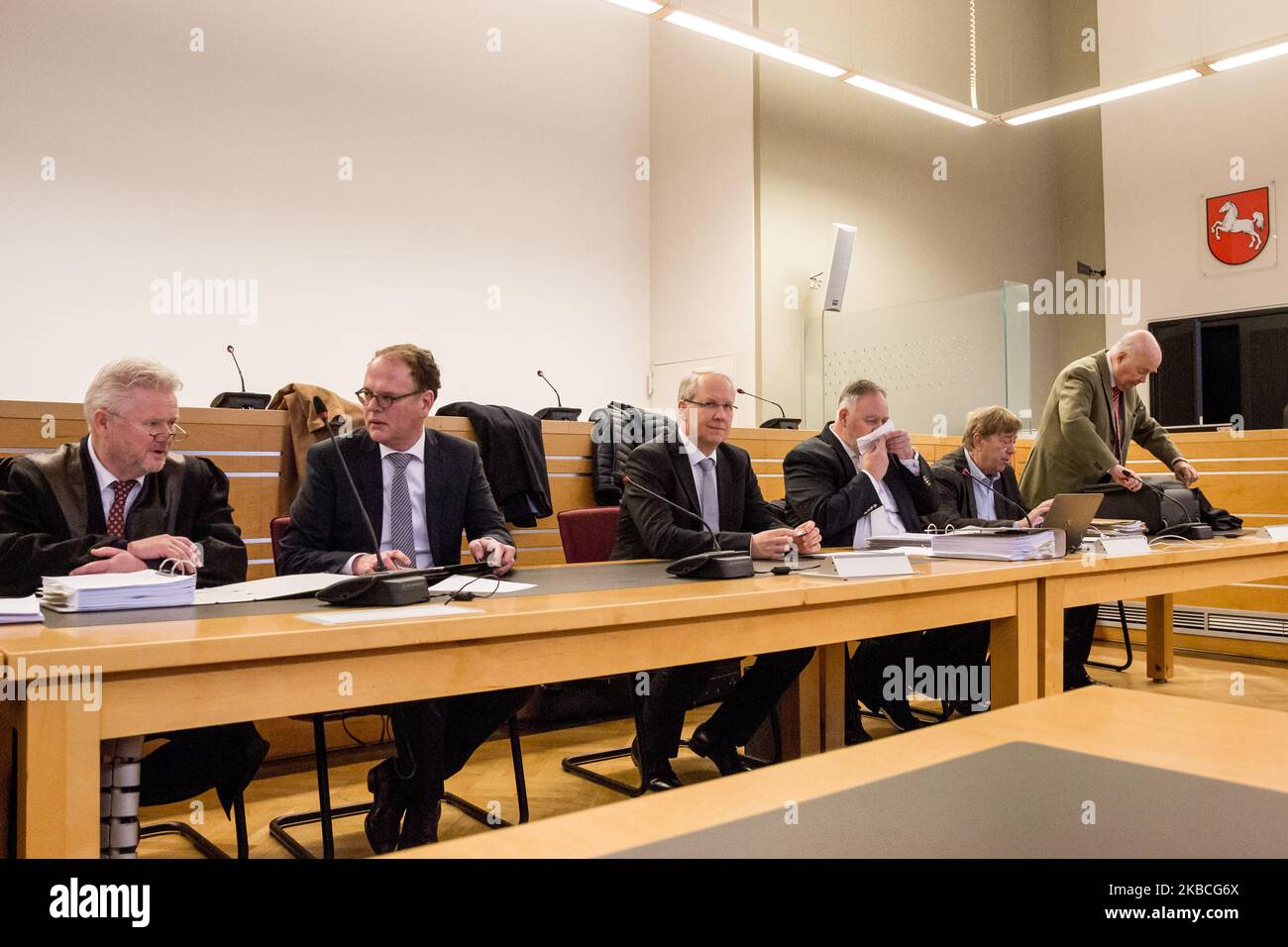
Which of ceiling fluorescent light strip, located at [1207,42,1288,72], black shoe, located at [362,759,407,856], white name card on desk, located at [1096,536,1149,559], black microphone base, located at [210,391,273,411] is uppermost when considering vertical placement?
ceiling fluorescent light strip, located at [1207,42,1288,72]

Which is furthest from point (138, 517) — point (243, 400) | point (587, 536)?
point (243, 400)

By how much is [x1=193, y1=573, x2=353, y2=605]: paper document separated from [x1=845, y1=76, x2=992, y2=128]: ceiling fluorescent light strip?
499 cm

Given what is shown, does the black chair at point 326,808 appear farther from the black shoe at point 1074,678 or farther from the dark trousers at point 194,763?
the black shoe at point 1074,678

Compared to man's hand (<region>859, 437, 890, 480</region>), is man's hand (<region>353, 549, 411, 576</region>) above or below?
below

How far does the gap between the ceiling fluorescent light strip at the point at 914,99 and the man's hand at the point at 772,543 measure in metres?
4.22

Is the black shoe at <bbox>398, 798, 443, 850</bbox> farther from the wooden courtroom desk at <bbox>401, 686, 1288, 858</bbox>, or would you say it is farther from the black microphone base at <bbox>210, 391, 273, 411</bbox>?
the black microphone base at <bbox>210, 391, 273, 411</bbox>

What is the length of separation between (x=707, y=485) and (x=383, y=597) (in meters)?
1.51

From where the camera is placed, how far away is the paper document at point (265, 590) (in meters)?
1.50

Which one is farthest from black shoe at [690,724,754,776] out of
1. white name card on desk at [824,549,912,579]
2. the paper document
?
the paper document

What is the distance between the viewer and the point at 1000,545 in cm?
227

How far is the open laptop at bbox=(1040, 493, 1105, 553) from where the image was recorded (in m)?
2.41

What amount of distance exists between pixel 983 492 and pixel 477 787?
6.75ft
